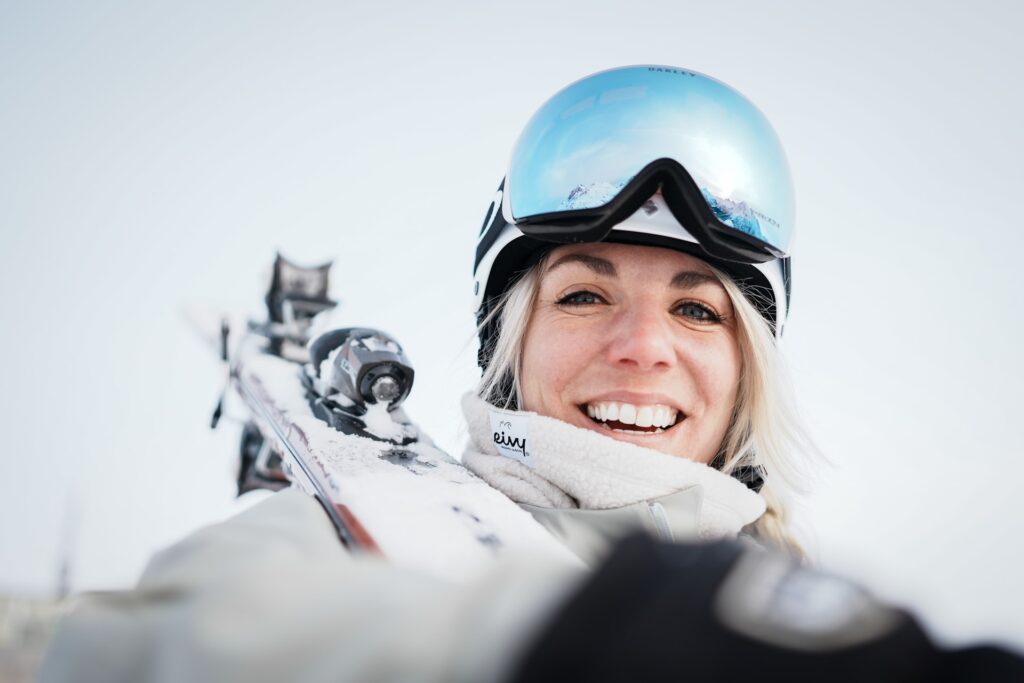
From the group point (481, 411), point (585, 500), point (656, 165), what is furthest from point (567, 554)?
point (656, 165)

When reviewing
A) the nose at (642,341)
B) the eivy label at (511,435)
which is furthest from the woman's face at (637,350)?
the eivy label at (511,435)

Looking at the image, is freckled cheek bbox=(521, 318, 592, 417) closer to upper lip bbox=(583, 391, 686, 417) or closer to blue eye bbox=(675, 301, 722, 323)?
upper lip bbox=(583, 391, 686, 417)

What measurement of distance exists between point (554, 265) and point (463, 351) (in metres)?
0.67

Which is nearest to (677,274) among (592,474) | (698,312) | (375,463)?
(698,312)

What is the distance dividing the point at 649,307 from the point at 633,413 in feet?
1.07

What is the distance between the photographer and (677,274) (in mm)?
2045

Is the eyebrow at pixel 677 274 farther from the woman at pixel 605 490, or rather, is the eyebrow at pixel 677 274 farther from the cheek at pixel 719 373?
the cheek at pixel 719 373

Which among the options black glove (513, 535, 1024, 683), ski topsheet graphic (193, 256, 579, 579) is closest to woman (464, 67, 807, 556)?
ski topsheet graphic (193, 256, 579, 579)

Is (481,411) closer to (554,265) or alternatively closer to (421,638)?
(554,265)

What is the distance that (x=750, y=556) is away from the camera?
0.55m

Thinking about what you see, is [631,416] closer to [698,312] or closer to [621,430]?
[621,430]

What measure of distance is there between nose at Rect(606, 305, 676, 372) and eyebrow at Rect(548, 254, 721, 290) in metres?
0.13

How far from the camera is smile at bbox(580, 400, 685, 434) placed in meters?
1.95

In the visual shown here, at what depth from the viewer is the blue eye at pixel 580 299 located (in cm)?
208
